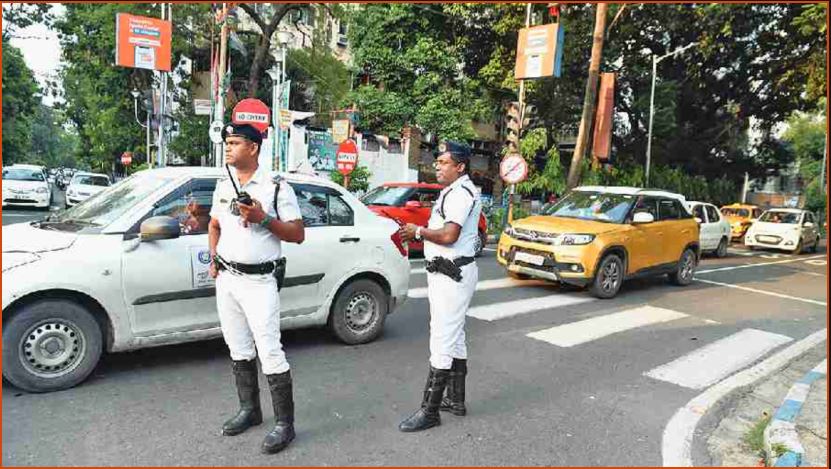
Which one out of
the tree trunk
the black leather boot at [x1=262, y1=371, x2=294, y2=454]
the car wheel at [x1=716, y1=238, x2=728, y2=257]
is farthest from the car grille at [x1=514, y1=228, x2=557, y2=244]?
the tree trunk

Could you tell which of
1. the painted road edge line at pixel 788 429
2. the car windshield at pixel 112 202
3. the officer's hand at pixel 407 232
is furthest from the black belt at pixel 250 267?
the painted road edge line at pixel 788 429

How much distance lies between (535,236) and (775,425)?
5315mm

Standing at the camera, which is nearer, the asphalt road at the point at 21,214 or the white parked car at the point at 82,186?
the asphalt road at the point at 21,214

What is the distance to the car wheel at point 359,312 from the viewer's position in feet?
18.6

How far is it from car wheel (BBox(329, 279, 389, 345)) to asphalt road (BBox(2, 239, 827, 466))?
0.13 m

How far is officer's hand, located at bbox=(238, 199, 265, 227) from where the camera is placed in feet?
10.5

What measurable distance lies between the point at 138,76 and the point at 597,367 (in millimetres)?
31391

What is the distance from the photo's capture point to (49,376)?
13.6 feet

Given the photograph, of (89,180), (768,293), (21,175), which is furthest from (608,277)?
(89,180)

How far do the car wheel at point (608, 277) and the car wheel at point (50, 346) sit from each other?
690 cm

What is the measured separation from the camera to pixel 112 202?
4.80 meters

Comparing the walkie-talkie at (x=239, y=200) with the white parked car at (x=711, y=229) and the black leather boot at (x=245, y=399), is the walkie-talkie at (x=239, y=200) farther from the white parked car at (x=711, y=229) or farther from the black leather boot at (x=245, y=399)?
the white parked car at (x=711, y=229)

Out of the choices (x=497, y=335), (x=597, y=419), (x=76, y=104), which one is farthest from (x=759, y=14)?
(x=76, y=104)

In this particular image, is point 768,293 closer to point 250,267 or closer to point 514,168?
point 514,168
